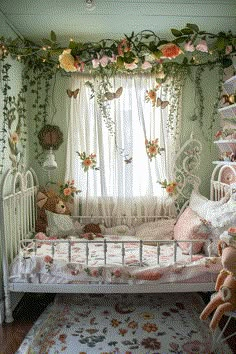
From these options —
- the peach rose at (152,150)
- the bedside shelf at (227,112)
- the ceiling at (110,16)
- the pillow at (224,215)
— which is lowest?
the pillow at (224,215)

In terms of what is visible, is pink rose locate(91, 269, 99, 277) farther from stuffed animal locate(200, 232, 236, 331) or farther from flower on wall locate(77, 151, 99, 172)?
flower on wall locate(77, 151, 99, 172)

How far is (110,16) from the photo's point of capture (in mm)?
2539

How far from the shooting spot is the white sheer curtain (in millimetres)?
3188

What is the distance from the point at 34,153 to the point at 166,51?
5.89 feet

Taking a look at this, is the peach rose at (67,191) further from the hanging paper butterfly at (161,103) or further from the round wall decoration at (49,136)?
the hanging paper butterfly at (161,103)

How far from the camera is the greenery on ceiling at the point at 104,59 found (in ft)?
6.84

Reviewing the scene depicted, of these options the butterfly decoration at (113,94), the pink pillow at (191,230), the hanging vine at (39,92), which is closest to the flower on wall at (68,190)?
the hanging vine at (39,92)

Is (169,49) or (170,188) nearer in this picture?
(169,49)

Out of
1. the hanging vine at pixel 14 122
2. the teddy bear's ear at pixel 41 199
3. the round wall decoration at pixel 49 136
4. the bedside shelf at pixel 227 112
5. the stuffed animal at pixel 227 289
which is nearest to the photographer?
the stuffed animal at pixel 227 289

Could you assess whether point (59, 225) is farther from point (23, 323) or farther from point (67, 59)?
point (67, 59)

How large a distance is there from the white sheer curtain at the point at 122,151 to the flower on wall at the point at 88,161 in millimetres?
37

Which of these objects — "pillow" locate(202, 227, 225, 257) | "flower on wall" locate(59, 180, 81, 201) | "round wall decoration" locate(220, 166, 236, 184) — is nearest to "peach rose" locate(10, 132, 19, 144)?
"flower on wall" locate(59, 180, 81, 201)

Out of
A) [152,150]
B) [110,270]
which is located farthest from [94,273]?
[152,150]

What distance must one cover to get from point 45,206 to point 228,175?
178cm
